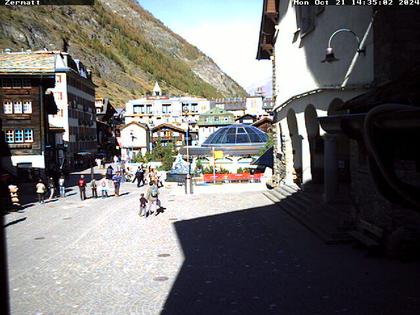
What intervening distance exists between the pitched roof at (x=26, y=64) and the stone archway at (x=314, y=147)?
23.8m

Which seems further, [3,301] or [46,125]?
[46,125]

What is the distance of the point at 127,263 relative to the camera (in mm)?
11219

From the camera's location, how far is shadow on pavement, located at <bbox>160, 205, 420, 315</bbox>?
7852 mm

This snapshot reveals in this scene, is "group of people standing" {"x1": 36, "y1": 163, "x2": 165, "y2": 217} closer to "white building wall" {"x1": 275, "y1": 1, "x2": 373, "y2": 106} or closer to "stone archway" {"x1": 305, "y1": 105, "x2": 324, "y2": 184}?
"stone archway" {"x1": 305, "y1": 105, "x2": 324, "y2": 184}

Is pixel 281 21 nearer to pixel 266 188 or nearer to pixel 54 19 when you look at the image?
pixel 266 188

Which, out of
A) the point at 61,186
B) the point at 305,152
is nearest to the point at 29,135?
the point at 61,186

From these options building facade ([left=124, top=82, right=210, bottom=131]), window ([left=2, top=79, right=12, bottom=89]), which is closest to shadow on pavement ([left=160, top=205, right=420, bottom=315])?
window ([left=2, top=79, right=12, bottom=89])

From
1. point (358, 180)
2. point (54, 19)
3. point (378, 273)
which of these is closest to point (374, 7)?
point (358, 180)

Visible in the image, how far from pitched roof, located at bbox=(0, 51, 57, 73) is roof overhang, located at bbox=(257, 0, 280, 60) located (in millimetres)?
16717

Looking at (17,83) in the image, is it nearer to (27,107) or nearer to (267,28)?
(27,107)

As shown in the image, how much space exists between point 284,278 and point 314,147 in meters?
13.0

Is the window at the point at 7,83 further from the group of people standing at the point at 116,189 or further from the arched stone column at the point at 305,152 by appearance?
the arched stone column at the point at 305,152

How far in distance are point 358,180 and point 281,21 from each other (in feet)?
48.3

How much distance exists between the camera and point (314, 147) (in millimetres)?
21766
